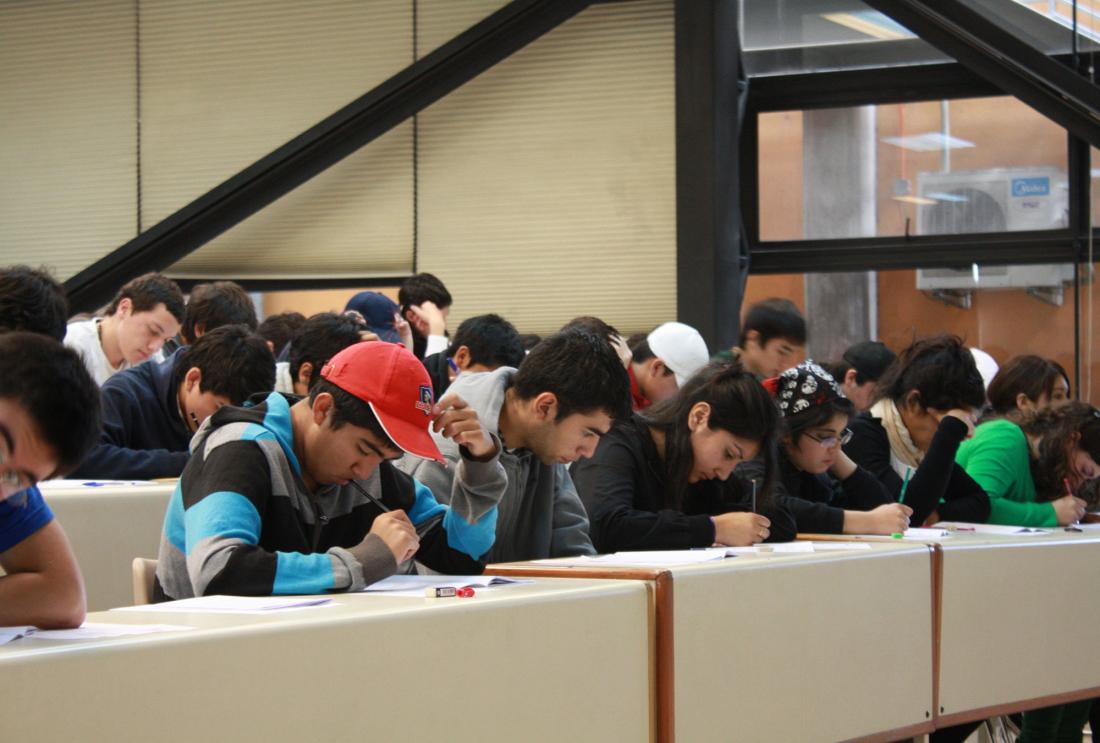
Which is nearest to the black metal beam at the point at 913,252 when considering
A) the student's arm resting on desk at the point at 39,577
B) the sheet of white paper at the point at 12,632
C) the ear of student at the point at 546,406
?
the ear of student at the point at 546,406

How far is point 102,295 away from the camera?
7.32 m

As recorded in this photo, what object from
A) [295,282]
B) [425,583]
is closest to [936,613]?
[425,583]

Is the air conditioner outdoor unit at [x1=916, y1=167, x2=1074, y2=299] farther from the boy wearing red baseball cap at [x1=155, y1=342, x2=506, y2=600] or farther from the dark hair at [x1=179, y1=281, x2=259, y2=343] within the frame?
the boy wearing red baseball cap at [x1=155, y1=342, x2=506, y2=600]

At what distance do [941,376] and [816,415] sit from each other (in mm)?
680

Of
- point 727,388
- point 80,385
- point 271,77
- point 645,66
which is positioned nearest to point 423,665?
point 80,385

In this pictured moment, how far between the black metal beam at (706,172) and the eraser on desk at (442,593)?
491 centimetres

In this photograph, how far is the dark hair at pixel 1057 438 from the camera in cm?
419

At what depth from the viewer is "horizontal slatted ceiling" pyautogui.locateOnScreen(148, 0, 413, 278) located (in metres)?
7.40

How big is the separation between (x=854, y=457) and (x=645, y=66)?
3.39m

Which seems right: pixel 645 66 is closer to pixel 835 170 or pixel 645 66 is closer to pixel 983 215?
pixel 835 170

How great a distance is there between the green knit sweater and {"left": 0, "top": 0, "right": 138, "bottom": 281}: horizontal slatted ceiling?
509 centimetres

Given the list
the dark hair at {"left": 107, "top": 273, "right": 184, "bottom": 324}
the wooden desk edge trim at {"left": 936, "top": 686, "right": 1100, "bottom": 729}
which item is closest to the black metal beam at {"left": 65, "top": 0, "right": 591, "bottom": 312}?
the dark hair at {"left": 107, "top": 273, "right": 184, "bottom": 324}

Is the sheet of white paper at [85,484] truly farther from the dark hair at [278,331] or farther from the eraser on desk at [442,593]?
the dark hair at [278,331]

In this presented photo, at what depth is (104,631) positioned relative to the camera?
162 centimetres
